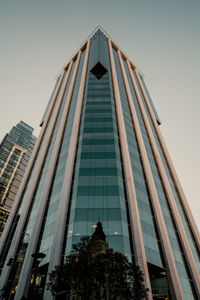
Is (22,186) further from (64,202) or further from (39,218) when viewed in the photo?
(64,202)

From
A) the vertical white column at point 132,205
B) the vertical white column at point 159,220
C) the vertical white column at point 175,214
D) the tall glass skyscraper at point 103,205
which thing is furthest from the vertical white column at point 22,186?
the vertical white column at point 175,214

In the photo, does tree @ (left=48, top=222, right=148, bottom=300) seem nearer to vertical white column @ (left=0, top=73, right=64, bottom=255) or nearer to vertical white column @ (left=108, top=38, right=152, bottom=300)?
vertical white column @ (left=108, top=38, right=152, bottom=300)

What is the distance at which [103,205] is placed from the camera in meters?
33.3

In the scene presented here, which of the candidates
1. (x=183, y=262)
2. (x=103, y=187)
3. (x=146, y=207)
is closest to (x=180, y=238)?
(x=183, y=262)

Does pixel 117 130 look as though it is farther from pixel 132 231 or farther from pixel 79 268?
pixel 79 268

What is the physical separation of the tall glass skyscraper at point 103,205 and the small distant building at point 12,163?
47.0m

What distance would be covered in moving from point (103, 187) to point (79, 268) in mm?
18710

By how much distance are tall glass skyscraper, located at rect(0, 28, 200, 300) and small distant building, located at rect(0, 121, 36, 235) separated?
154 feet

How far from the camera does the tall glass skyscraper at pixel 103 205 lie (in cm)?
3019

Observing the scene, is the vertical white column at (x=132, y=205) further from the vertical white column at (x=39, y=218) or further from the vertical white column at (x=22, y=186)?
the vertical white column at (x=22, y=186)

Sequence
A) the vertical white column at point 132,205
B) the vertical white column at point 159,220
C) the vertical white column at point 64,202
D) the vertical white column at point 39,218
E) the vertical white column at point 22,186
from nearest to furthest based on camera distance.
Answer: the vertical white column at point 64,202 → the vertical white column at point 132,205 → the vertical white column at point 159,220 → the vertical white column at point 39,218 → the vertical white column at point 22,186

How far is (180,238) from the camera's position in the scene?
40.0 meters

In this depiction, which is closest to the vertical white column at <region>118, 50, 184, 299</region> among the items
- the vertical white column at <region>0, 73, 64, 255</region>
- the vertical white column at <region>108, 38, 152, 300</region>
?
the vertical white column at <region>108, 38, 152, 300</region>

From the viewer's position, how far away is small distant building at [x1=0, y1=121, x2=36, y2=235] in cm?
9538
